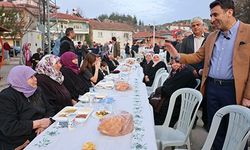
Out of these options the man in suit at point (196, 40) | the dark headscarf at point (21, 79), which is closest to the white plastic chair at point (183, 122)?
the man in suit at point (196, 40)

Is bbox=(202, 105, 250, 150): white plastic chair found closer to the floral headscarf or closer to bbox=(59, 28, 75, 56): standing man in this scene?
the floral headscarf

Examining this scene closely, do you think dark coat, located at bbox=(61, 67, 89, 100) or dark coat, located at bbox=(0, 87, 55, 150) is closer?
dark coat, located at bbox=(0, 87, 55, 150)

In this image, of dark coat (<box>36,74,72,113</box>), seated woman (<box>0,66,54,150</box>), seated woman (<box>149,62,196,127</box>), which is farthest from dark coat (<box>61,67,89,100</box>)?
seated woman (<box>0,66,54,150</box>)

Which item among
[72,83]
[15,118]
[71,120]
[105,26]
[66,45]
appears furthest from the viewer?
[105,26]

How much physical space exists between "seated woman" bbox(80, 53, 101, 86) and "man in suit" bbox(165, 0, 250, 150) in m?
2.61

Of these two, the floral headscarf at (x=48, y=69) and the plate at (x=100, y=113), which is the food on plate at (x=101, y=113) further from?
the floral headscarf at (x=48, y=69)

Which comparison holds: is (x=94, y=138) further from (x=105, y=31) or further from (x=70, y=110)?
(x=105, y=31)

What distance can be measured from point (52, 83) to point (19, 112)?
2.66 ft

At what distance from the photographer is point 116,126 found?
213 cm

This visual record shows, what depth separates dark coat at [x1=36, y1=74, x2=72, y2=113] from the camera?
3.42 meters

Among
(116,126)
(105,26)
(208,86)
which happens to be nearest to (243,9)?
(208,86)

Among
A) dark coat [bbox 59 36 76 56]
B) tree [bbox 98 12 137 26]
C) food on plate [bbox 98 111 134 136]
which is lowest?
food on plate [bbox 98 111 134 136]

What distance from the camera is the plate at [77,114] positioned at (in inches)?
98.1

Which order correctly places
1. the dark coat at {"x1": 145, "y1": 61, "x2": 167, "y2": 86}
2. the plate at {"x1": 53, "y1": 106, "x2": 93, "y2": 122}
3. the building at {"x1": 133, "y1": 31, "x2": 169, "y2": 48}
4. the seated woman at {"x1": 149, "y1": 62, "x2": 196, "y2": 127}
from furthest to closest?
the building at {"x1": 133, "y1": 31, "x2": 169, "y2": 48} < the dark coat at {"x1": 145, "y1": 61, "x2": 167, "y2": 86} < the seated woman at {"x1": 149, "y1": 62, "x2": 196, "y2": 127} < the plate at {"x1": 53, "y1": 106, "x2": 93, "y2": 122}
